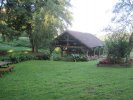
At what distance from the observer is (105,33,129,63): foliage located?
84.5ft

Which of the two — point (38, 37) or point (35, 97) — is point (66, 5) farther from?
point (35, 97)

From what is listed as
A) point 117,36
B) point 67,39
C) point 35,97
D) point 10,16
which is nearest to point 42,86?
point 35,97

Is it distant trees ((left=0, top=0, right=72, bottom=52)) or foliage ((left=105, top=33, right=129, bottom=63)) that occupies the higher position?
distant trees ((left=0, top=0, right=72, bottom=52))

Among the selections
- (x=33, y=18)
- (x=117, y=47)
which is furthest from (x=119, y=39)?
(x=33, y=18)

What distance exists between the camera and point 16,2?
3469 cm

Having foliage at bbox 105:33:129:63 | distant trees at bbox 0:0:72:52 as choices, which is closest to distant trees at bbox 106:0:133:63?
foliage at bbox 105:33:129:63

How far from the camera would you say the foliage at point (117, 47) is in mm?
25750

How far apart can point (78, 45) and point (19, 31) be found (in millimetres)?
9513

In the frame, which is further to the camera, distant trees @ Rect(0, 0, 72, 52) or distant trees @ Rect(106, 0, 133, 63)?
distant trees @ Rect(0, 0, 72, 52)

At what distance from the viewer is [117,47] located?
2612 centimetres

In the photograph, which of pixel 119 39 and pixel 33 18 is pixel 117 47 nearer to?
pixel 119 39

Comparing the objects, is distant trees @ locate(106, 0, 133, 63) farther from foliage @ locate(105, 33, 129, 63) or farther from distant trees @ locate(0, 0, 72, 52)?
distant trees @ locate(0, 0, 72, 52)

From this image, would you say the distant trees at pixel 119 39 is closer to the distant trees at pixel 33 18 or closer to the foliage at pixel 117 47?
the foliage at pixel 117 47

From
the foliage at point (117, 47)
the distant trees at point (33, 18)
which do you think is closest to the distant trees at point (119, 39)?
the foliage at point (117, 47)
